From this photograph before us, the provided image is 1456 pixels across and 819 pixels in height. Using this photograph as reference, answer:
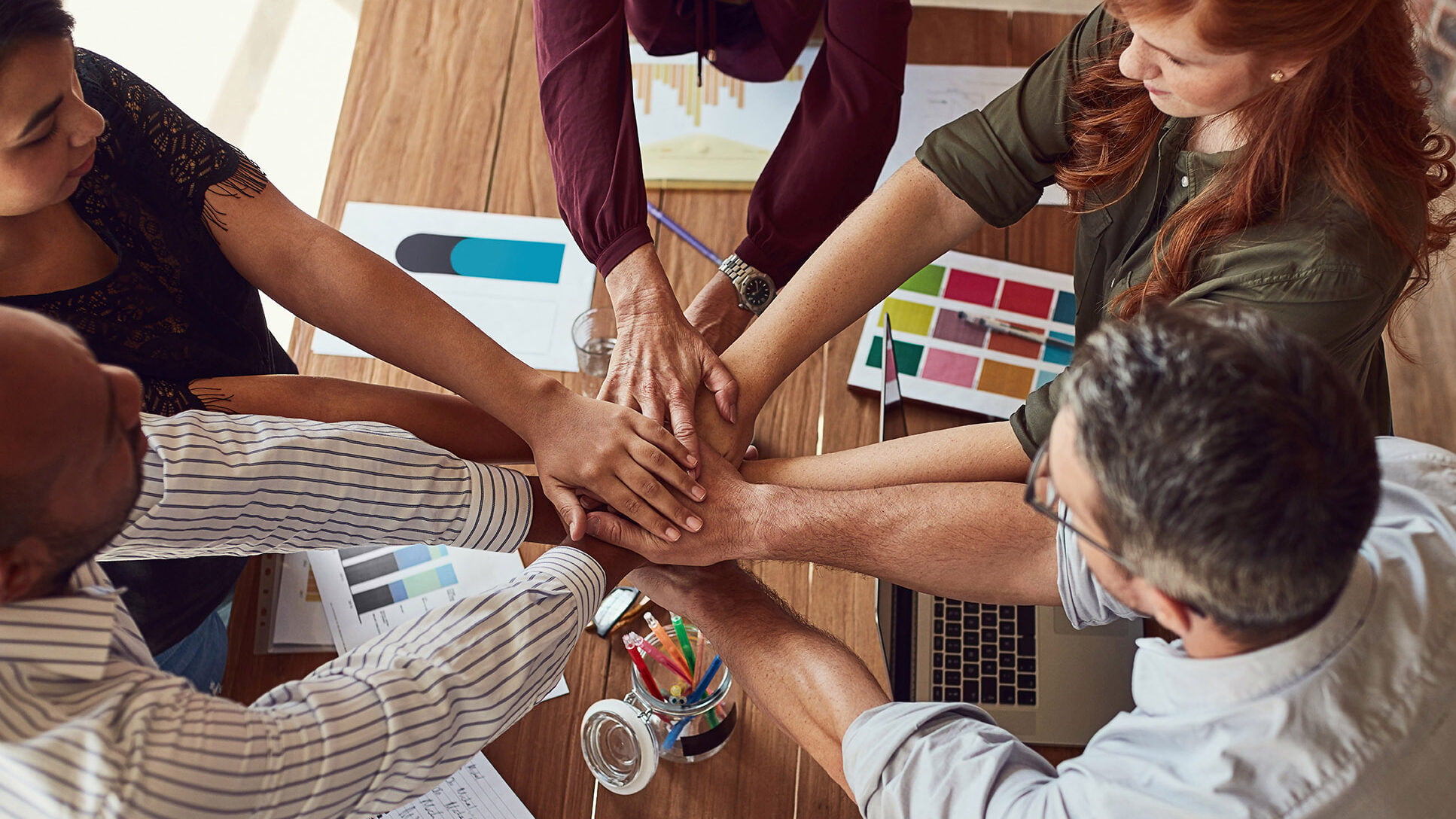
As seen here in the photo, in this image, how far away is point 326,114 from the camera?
111 inches

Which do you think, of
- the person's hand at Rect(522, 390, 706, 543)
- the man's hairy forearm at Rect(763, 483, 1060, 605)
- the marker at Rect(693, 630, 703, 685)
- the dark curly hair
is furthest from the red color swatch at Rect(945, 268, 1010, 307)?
the dark curly hair

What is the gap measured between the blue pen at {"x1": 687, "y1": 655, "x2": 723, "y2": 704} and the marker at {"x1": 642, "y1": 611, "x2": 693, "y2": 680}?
3 cm

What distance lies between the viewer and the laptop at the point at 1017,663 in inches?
49.9

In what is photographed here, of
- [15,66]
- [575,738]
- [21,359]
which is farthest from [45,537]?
[575,738]

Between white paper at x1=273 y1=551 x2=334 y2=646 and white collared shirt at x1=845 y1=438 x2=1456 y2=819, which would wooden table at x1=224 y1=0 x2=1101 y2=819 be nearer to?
white paper at x1=273 y1=551 x2=334 y2=646

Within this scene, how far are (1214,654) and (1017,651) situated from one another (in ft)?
1.84

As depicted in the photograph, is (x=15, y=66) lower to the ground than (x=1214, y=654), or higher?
higher

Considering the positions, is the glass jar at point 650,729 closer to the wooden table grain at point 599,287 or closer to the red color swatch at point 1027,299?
the wooden table grain at point 599,287

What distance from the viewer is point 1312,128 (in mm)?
1059

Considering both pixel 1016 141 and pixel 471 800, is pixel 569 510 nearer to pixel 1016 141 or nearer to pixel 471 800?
pixel 471 800

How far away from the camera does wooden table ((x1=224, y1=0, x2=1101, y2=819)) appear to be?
49.3 inches

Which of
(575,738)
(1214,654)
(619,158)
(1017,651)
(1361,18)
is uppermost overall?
(1361,18)

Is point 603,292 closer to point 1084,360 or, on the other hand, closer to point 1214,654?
point 1084,360

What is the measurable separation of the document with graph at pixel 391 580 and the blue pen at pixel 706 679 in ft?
0.98
